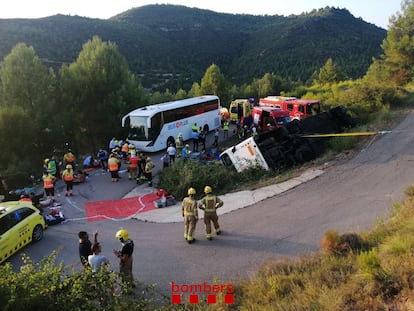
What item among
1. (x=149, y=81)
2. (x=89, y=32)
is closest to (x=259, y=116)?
(x=149, y=81)

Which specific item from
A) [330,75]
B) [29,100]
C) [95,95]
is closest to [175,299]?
[29,100]

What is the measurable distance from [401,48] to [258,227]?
35.0 metres

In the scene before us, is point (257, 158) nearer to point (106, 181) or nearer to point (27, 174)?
point (106, 181)

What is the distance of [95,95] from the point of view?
29188 millimetres

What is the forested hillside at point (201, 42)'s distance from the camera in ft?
219

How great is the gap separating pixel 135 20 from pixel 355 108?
10064cm

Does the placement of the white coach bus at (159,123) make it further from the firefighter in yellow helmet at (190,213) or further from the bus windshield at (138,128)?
the firefighter in yellow helmet at (190,213)

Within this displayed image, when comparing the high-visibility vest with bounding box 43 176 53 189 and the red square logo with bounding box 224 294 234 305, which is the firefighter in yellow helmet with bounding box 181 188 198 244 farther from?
the high-visibility vest with bounding box 43 176 53 189

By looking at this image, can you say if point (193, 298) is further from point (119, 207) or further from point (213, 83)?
point (213, 83)

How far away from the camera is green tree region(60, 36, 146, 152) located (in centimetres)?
2831

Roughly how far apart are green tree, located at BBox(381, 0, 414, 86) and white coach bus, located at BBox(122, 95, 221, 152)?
2352cm

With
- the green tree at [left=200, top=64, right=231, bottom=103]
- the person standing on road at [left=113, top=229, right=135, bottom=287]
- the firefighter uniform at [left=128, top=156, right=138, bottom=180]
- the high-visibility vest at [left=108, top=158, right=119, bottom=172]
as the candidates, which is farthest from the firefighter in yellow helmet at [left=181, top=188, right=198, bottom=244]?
the green tree at [left=200, top=64, right=231, bottom=103]

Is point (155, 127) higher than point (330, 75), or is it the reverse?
point (330, 75)

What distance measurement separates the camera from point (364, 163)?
1535 cm
